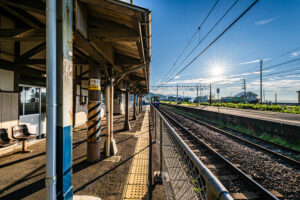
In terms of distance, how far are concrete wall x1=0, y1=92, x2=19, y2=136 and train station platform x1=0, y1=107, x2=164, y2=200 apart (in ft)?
3.37

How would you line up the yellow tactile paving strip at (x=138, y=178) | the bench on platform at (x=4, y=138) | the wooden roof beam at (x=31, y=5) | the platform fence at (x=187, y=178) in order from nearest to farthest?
the platform fence at (x=187, y=178)
the wooden roof beam at (x=31, y=5)
the yellow tactile paving strip at (x=138, y=178)
the bench on platform at (x=4, y=138)

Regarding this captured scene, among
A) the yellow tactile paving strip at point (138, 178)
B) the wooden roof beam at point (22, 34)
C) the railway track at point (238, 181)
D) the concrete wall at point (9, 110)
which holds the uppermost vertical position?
the wooden roof beam at point (22, 34)

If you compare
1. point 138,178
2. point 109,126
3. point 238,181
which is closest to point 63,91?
point 138,178

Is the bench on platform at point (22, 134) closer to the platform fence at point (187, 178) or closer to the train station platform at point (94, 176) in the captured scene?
the train station platform at point (94, 176)

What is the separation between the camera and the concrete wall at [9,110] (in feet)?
14.4

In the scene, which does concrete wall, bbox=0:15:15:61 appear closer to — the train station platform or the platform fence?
the train station platform

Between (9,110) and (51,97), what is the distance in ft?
14.8

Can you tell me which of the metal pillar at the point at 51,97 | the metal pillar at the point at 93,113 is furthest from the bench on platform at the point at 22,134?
the metal pillar at the point at 51,97

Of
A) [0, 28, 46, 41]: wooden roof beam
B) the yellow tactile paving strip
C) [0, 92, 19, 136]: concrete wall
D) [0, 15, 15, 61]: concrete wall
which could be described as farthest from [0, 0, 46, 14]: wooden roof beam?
[0, 92, 19, 136]: concrete wall

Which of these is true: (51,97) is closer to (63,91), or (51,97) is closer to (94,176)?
(63,91)

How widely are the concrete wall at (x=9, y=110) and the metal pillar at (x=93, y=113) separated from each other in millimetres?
2827

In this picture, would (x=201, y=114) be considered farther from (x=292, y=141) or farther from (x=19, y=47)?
(x=19, y=47)

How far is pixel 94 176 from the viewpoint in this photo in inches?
134

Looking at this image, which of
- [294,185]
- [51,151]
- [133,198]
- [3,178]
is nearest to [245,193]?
[294,185]
